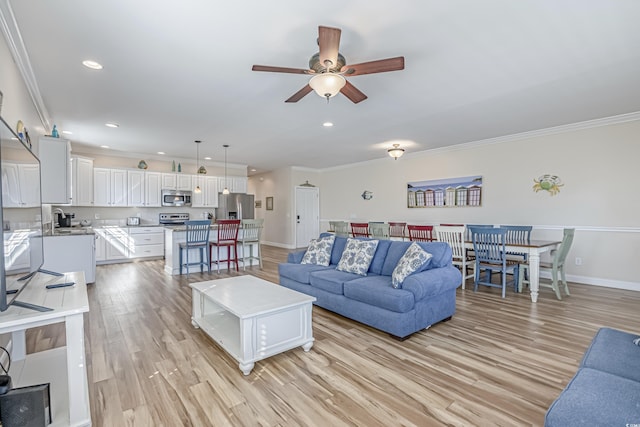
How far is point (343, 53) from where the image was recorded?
112 inches

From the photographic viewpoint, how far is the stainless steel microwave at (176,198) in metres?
7.79

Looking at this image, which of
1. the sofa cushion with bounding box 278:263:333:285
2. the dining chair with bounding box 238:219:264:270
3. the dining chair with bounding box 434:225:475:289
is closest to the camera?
the sofa cushion with bounding box 278:263:333:285

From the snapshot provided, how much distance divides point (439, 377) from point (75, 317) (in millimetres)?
2411

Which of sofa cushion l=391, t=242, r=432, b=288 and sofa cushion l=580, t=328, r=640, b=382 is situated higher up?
sofa cushion l=391, t=242, r=432, b=288

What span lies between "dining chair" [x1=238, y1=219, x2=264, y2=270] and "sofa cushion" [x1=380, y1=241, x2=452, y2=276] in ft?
11.4

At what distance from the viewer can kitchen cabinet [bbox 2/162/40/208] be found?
5.25ft

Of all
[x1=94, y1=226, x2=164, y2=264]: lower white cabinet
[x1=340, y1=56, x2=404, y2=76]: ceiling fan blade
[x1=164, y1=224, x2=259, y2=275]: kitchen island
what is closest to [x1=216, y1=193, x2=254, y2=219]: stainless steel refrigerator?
[x1=94, y1=226, x2=164, y2=264]: lower white cabinet

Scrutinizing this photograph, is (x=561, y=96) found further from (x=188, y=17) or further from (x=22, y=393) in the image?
(x=22, y=393)

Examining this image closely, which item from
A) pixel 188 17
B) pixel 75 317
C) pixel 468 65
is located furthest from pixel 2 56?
pixel 468 65

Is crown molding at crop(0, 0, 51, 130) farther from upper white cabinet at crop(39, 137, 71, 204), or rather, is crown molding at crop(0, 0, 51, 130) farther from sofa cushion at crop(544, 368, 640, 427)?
sofa cushion at crop(544, 368, 640, 427)

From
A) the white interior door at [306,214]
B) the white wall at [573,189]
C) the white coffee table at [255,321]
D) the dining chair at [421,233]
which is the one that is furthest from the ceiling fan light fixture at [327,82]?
the white interior door at [306,214]

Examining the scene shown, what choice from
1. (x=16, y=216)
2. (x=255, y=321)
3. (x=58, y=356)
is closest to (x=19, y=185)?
(x=16, y=216)

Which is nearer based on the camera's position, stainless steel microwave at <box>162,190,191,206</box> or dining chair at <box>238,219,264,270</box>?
dining chair at <box>238,219,264,270</box>

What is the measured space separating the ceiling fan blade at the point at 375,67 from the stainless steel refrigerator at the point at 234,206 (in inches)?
269
